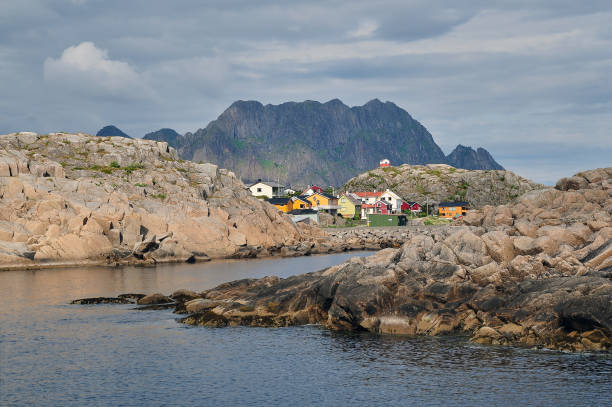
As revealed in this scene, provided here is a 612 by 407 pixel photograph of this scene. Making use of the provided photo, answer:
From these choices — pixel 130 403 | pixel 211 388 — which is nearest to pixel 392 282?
pixel 211 388

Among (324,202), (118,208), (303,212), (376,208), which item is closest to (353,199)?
(376,208)

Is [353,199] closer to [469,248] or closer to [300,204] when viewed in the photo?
[300,204]

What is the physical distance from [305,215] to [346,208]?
33.2 m

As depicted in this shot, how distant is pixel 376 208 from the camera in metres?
191

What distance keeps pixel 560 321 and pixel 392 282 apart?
12.3 metres

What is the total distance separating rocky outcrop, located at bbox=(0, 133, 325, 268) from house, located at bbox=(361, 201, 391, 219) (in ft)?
198

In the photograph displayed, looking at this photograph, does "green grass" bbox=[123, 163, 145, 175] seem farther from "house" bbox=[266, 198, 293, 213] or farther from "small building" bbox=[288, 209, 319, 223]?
"house" bbox=[266, 198, 293, 213]

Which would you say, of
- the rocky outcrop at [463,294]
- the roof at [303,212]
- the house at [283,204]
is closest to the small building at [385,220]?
the roof at [303,212]

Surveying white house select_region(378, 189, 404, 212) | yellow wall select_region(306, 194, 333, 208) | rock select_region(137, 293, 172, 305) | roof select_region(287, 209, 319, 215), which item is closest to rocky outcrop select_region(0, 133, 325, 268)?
roof select_region(287, 209, 319, 215)

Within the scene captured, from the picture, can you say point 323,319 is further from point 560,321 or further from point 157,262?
point 157,262

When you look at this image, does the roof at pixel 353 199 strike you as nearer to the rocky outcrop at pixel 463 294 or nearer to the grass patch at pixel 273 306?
the rocky outcrop at pixel 463 294

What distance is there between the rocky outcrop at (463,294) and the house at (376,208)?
13104cm

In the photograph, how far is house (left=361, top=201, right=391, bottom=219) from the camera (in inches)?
7456

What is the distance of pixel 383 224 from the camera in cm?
16338
